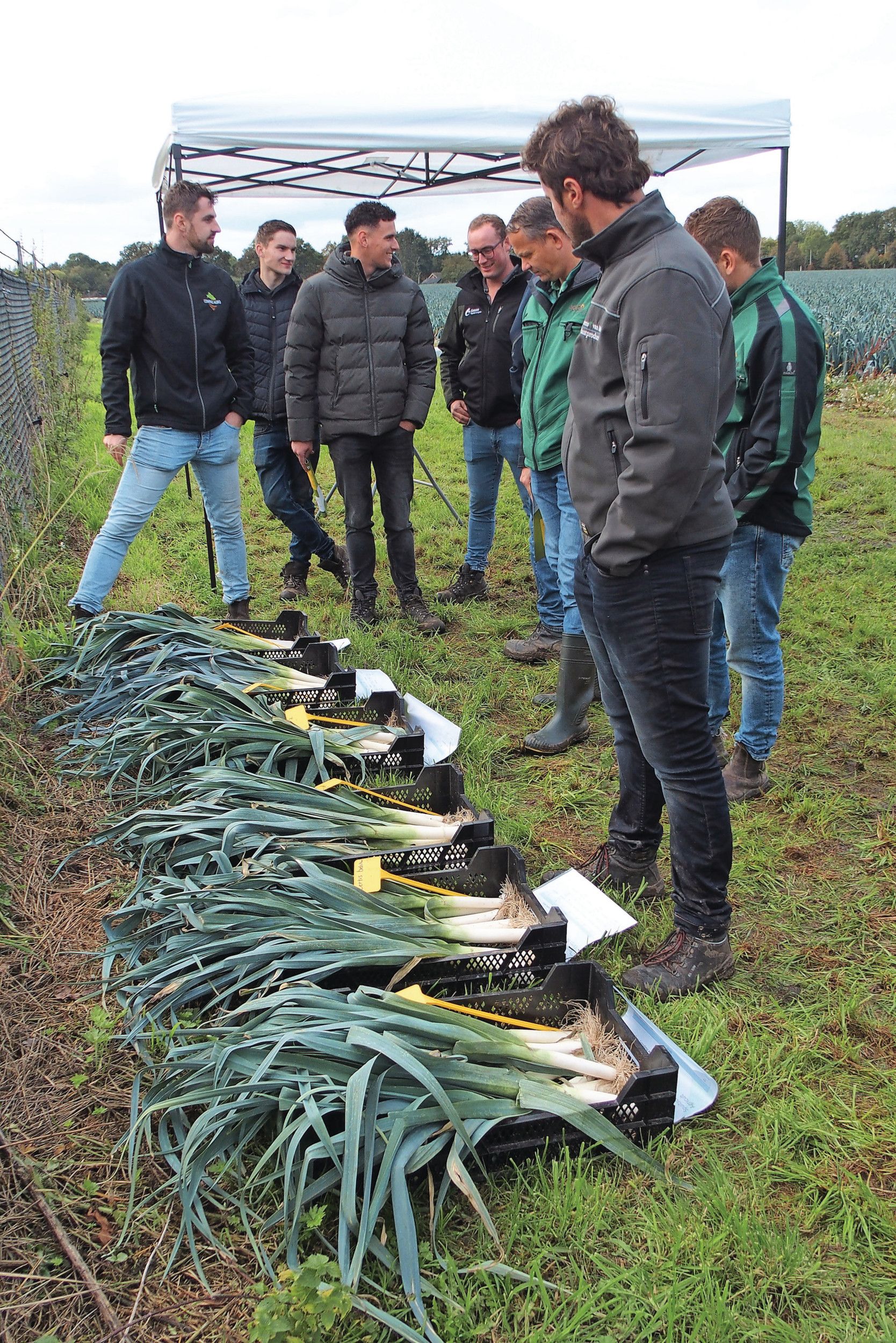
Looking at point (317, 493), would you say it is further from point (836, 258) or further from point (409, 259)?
point (836, 258)

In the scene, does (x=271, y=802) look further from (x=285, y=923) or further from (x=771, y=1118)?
(x=771, y=1118)

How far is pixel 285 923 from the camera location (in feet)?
6.81

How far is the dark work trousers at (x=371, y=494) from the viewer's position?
489 cm

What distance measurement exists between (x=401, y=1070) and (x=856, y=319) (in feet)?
53.9

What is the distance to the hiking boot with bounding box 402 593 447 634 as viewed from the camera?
4.95 m

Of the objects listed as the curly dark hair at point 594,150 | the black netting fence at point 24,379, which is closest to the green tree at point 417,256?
the black netting fence at point 24,379

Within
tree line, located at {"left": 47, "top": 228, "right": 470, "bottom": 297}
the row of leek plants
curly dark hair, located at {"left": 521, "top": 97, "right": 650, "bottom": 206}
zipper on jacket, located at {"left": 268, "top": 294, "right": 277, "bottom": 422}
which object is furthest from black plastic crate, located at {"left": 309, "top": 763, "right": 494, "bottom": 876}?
tree line, located at {"left": 47, "top": 228, "right": 470, "bottom": 297}

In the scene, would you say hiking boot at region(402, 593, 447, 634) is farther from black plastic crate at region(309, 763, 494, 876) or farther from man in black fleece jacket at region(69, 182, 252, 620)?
black plastic crate at region(309, 763, 494, 876)

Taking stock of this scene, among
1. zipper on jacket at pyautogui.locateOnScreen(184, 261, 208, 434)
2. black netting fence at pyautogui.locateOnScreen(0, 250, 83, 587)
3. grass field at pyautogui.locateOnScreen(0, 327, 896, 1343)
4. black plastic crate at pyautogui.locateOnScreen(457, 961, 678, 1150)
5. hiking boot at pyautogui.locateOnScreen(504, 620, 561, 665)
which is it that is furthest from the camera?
black netting fence at pyautogui.locateOnScreen(0, 250, 83, 587)

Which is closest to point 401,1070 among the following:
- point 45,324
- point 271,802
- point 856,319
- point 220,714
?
point 271,802

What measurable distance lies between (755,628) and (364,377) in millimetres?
2557

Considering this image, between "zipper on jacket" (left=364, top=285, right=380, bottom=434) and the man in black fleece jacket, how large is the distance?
64cm

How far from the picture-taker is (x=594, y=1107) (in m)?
1.79

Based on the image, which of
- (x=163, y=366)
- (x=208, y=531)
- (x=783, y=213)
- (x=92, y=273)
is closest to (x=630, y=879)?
(x=163, y=366)
